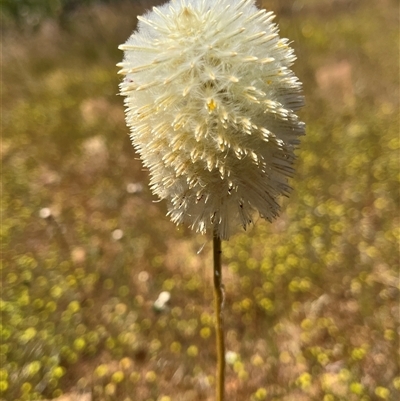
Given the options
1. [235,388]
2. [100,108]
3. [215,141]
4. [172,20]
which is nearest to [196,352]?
[235,388]

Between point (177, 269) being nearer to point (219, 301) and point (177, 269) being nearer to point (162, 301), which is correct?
point (162, 301)

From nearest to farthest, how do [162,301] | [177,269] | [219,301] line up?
1. [219,301]
2. [162,301]
3. [177,269]

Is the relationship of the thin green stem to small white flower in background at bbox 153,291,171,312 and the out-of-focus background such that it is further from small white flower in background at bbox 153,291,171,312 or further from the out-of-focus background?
small white flower in background at bbox 153,291,171,312

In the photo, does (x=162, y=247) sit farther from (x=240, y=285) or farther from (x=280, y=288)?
(x=280, y=288)

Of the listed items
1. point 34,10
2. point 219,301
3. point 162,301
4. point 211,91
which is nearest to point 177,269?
point 162,301

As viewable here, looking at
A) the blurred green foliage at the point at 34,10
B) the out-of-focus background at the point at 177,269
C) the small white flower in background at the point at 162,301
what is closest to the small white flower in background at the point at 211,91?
the out-of-focus background at the point at 177,269

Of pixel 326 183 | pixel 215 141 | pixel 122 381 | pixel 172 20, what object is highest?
pixel 172 20
